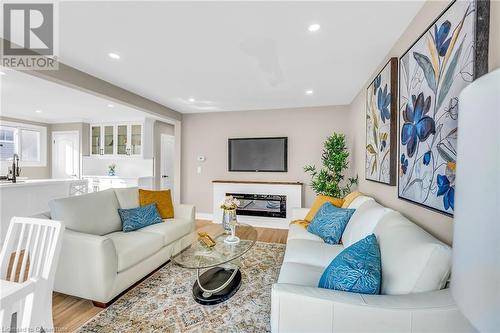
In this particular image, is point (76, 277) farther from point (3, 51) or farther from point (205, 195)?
point (205, 195)

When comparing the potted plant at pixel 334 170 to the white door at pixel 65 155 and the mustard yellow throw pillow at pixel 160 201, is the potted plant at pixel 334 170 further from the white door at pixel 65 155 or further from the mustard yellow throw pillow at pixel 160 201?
the white door at pixel 65 155

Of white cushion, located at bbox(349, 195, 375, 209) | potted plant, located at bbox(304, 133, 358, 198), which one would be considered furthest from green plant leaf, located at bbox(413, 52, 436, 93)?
potted plant, located at bbox(304, 133, 358, 198)

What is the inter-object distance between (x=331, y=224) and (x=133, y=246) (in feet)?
6.69

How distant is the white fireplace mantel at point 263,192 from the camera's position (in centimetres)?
446

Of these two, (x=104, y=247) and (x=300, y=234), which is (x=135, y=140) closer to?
Answer: (x=104, y=247)

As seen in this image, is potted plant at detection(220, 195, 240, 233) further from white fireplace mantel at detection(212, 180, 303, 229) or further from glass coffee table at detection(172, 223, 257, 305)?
white fireplace mantel at detection(212, 180, 303, 229)

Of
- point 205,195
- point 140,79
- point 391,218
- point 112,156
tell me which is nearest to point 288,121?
point 205,195

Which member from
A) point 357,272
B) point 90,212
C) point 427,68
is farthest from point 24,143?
point 427,68

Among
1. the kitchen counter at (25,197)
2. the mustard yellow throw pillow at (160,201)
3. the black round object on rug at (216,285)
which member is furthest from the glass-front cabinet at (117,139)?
the black round object on rug at (216,285)

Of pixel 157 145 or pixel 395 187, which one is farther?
pixel 157 145

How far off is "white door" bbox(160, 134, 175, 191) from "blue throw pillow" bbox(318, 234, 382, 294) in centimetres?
522

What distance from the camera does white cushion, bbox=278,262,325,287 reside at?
160cm

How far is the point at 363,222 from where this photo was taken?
197cm

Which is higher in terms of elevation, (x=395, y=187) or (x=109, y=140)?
(x=109, y=140)
